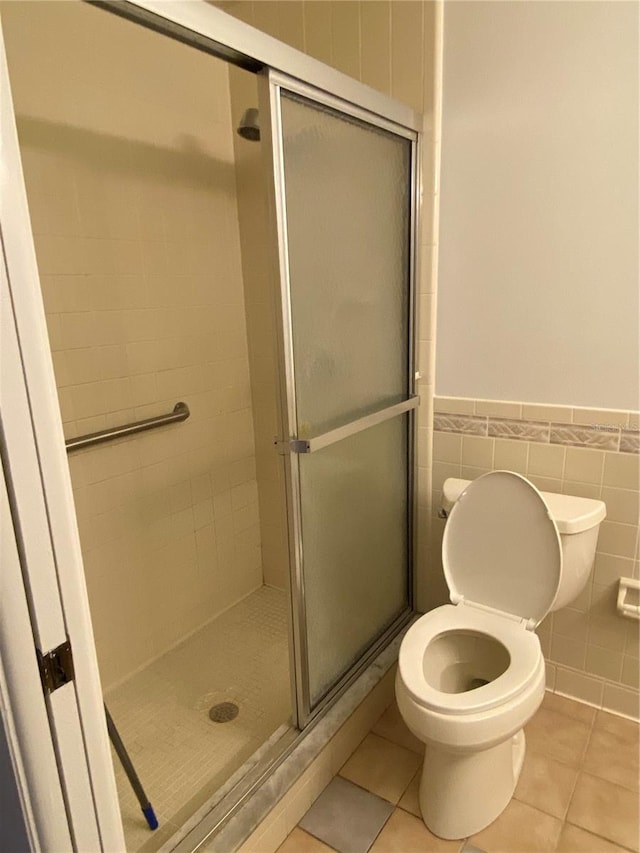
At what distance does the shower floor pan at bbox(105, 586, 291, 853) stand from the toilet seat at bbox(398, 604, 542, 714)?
492 millimetres

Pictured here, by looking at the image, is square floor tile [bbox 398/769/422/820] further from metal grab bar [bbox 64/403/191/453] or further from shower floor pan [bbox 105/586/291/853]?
metal grab bar [bbox 64/403/191/453]

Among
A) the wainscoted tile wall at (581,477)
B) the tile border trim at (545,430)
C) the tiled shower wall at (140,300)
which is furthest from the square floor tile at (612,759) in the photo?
the tiled shower wall at (140,300)

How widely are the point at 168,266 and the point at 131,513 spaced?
887 millimetres

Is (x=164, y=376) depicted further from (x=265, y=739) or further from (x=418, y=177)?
(x=265, y=739)

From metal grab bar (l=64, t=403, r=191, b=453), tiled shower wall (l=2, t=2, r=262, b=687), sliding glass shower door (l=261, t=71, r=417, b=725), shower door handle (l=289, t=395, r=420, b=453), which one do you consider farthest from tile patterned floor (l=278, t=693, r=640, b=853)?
metal grab bar (l=64, t=403, r=191, b=453)

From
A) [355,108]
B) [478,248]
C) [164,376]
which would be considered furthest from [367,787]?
[355,108]

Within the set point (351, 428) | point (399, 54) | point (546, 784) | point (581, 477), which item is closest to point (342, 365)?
point (351, 428)

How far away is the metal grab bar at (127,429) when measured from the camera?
1.72m

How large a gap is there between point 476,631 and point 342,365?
86cm

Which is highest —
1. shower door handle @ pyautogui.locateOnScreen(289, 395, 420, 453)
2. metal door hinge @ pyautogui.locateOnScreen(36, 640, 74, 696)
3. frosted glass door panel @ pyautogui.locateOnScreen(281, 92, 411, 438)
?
frosted glass door panel @ pyautogui.locateOnScreen(281, 92, 411, 438)

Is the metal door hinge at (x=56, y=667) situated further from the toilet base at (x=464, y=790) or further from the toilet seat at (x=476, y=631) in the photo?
the toilet base at (x=464, y=790)

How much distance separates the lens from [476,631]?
1.63 m

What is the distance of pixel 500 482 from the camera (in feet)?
5.51

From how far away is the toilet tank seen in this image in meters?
Answer: 1.60
